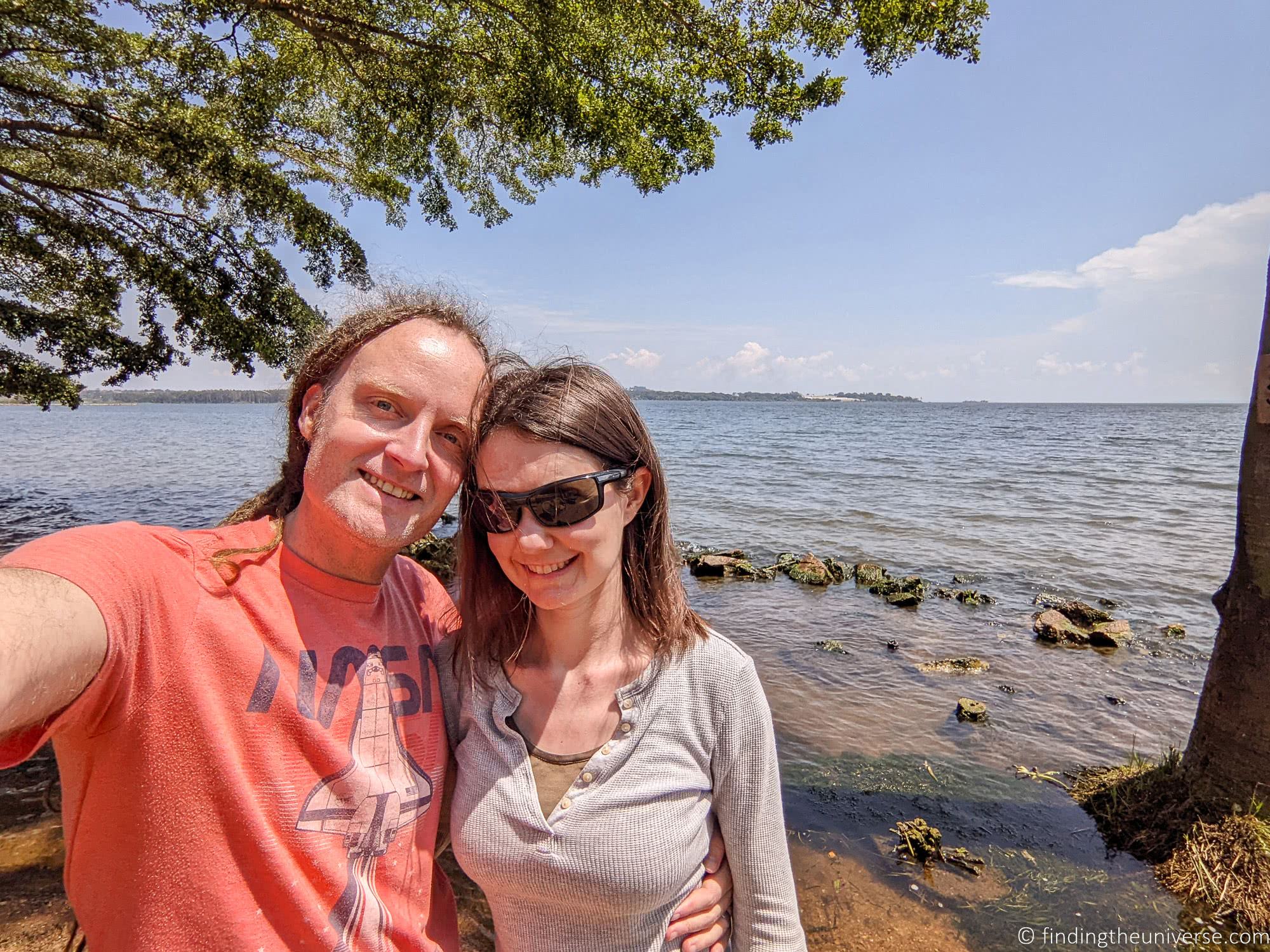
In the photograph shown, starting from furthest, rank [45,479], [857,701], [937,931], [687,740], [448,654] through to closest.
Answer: [45,479]
[857,701]
[937,931]
[448,654]
[687,740]

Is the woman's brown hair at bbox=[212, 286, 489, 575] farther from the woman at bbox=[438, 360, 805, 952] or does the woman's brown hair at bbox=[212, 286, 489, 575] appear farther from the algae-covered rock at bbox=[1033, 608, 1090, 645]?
the algae-covered rock at bbox=[1033, 608, 1090, 645]

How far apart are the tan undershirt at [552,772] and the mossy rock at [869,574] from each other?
1218 cm

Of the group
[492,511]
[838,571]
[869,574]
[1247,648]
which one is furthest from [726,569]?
[492,511]

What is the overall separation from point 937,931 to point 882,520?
16641 mm

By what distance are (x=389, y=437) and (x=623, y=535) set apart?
37.0 inches

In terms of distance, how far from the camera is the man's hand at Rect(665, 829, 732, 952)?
2.03m

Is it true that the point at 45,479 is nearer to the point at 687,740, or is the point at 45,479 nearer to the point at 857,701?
the point at 857,701

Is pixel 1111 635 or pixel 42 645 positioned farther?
pixel 1111 635

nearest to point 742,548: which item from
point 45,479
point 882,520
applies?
point 882,520

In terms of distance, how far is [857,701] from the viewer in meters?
8.04

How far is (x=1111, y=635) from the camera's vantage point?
404 inches

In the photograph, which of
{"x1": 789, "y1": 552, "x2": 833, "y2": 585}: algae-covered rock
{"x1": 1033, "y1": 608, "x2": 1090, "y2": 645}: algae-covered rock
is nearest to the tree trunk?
{"x1": 1033, "y1": 608, "x2": 1090, "y2": 645}: algae-covered rock

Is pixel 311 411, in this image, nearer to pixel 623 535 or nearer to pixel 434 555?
pixel 623 535

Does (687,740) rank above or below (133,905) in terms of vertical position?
above
